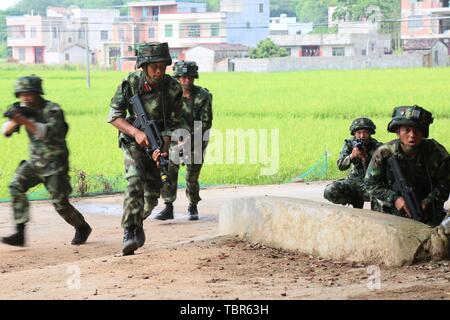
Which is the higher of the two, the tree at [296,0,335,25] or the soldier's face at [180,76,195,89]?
the tree at [296,0,335,25]

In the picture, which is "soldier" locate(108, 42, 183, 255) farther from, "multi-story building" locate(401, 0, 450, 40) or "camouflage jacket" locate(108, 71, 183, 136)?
"multi-story building" locate(401, 0, 450, 40)

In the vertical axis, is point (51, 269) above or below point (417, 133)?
below

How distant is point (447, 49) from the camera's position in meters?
69.8

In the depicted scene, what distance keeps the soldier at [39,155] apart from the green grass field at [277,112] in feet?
15.5

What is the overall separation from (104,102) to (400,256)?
2752 centimetres

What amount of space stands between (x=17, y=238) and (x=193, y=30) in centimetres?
6982

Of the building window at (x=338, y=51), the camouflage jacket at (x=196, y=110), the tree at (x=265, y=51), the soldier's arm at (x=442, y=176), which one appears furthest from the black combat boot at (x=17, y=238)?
the building window at (x=338, y=51)

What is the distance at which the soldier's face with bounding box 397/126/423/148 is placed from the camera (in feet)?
26.5

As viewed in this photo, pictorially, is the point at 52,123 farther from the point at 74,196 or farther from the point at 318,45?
the point at 318,45

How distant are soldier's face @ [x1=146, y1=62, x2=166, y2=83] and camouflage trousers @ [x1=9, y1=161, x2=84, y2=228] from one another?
136cm

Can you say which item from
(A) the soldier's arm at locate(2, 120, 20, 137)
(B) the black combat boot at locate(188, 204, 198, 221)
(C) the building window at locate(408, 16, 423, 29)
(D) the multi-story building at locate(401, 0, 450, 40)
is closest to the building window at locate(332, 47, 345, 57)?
(D) the multi-story building at locate(401, 0, 450, 40)

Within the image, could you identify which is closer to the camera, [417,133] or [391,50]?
[417,133]

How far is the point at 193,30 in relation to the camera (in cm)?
7856
